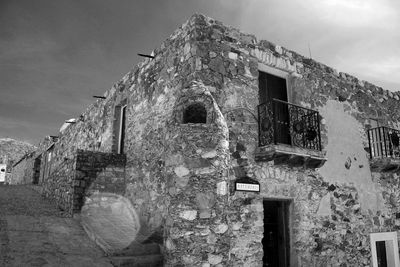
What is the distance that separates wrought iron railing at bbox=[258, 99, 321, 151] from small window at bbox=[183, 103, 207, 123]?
1.66 metres

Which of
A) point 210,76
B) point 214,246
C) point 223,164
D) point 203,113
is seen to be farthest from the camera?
point 210,76

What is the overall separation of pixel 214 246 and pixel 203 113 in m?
2.12

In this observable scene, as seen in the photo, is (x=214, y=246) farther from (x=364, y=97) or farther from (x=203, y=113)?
(x=364, y=97)

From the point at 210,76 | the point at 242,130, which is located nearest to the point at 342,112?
the point at 242,130

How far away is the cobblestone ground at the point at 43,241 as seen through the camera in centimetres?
498

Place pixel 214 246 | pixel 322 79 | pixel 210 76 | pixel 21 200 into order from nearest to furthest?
pixel 214 246 → pixel 210 76 → pixel 322 79 → pixel 21 200

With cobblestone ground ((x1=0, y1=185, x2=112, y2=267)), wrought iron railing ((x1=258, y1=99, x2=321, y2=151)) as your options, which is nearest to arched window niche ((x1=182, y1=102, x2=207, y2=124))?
wrought iron railing ((x1=258, y1=99, x2=321, y2=151))

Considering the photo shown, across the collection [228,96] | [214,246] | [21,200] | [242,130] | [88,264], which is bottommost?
[88,264]

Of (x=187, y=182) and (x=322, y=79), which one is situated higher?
(x=322, y=79)

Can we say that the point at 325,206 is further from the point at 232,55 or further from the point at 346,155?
the point at 232,55

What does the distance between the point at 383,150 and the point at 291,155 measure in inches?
176

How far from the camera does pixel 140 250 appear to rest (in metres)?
5.70

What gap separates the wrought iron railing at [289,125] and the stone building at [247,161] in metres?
0.03

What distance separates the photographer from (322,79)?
28.3 ft
